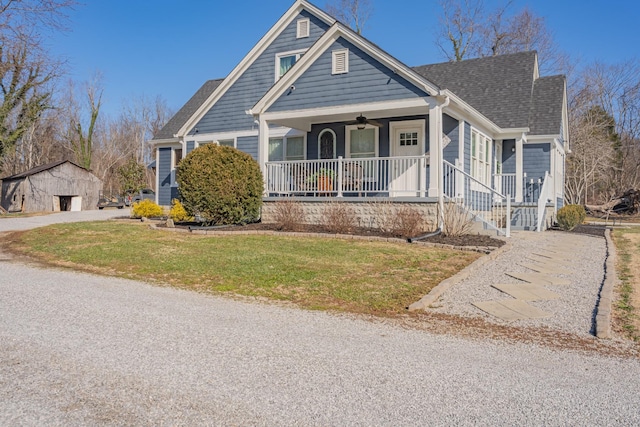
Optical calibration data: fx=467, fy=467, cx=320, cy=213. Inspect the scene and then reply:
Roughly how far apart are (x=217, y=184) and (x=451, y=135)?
23.8ft

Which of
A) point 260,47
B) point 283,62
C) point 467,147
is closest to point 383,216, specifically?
point 467,147

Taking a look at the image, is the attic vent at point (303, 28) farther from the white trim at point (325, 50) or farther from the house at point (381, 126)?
the white trim at point (325, 50)

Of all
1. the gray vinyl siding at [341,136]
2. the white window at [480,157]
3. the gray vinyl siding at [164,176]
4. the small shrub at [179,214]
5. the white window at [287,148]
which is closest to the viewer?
the small shrub at [179,214]

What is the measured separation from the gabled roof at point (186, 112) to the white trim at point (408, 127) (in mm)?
9864

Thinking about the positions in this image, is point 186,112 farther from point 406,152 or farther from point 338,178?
point 406,152

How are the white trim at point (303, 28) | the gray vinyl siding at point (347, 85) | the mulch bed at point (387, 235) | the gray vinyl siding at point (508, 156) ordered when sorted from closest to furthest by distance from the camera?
the mulch bed at point (387, 235)
the gray vinyl siding at point (347, 85)
the white trim at point (303, 28)
the gray vinyl siding at point (508, 156)

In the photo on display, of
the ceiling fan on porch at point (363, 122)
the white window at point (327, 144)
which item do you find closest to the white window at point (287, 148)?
the white window at point (327, 144)

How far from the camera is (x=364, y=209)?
12.8 m

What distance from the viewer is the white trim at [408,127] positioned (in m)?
14.7

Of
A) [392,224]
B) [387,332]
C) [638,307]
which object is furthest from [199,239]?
[638,307]

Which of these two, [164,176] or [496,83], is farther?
[164,176]

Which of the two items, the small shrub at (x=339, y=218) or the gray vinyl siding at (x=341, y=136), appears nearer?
the small shrub at (x=339, y=218)

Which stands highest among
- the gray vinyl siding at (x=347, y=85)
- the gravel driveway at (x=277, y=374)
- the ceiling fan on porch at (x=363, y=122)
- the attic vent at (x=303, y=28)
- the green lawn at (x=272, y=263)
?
the attic vent at (x=303, y=28)

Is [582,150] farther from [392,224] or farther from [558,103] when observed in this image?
[392,224]
